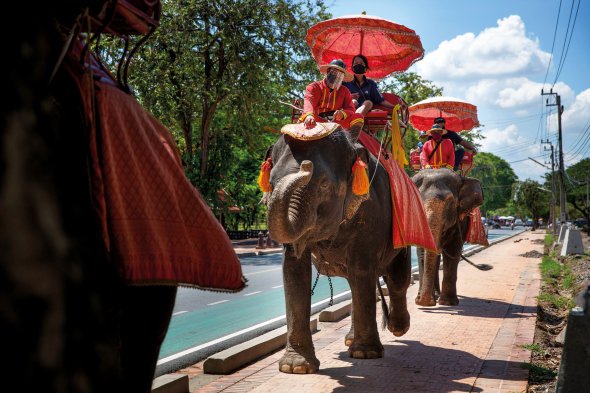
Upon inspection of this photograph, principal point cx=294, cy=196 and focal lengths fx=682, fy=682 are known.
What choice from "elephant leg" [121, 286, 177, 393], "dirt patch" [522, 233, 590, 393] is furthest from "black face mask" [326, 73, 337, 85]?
"elephant leg" [121, 286, 177, 393]

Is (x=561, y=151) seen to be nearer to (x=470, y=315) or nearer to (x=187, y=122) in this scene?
(x=187, y=122)

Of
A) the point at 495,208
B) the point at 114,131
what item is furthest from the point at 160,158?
the point at 495,208

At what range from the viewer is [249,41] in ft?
73.8

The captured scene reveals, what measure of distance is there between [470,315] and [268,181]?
18.0 ft

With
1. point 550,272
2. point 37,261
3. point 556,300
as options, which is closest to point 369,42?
point 556,300

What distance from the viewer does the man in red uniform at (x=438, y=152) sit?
11.6 meters

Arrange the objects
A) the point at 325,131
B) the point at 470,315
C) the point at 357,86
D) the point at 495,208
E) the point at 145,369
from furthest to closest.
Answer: the point at 495,208
the point at 470,315
the point at 357,86
the point at 325,131
the point at 145,369

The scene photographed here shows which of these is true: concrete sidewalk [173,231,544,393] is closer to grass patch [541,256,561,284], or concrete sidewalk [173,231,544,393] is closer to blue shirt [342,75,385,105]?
blue shirt [342,75,385,105]

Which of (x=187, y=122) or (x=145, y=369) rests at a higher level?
(x=187, y=122)

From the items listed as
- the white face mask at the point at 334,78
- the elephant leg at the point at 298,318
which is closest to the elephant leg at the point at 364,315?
the elephant leg at the point at 298,318

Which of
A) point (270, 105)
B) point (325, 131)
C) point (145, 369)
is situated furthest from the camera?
point (270, 105)

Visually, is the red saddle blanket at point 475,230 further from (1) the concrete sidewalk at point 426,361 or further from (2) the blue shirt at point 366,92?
(2) the blue shirt at point 366,92

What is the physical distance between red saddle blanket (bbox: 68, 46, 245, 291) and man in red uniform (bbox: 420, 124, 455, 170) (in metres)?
9.30

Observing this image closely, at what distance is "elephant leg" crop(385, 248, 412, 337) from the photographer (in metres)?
7.51
